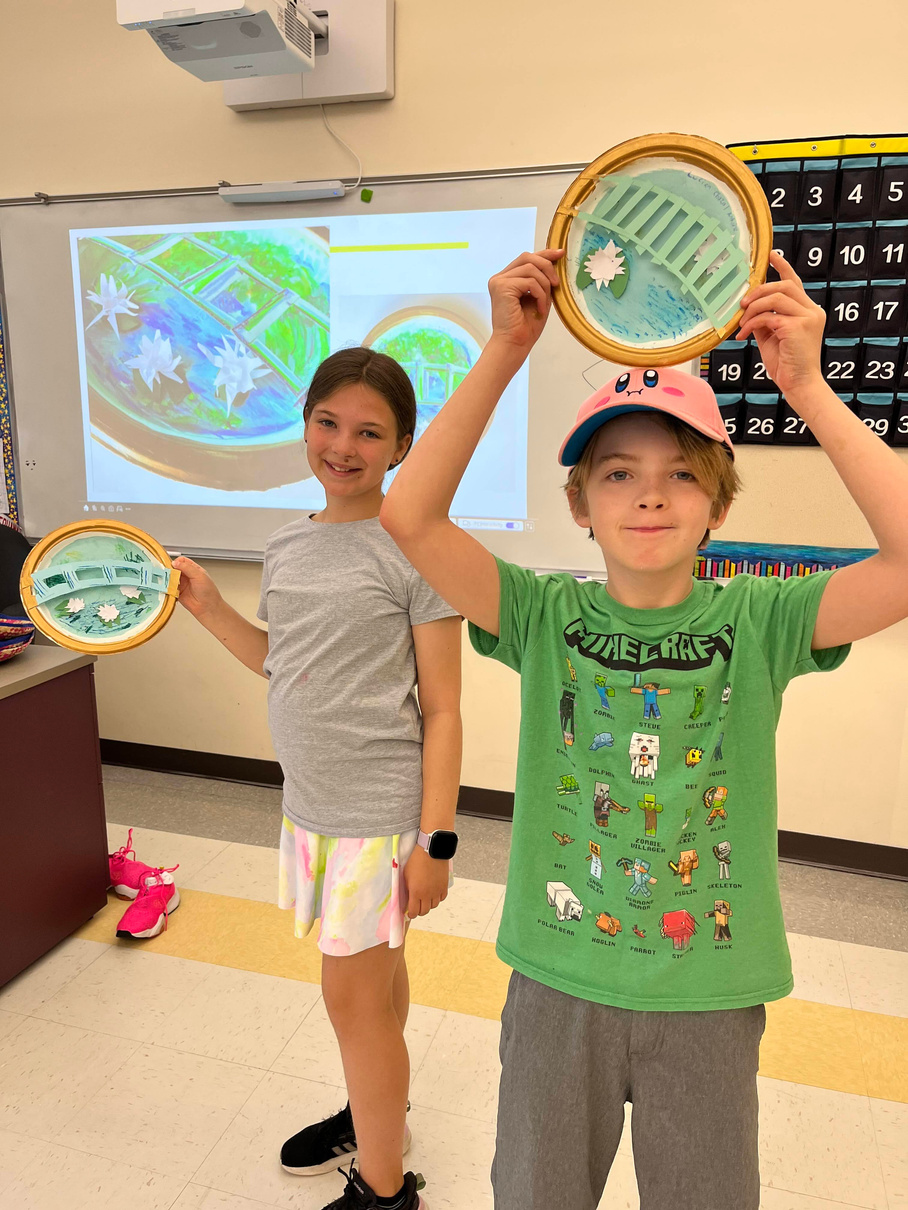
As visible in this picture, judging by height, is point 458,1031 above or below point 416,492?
below

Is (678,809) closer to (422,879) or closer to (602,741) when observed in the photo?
(602,741)

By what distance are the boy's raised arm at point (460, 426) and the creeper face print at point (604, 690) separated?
0.21 m

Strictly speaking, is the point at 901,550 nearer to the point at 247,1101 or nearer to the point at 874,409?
the point at 247,1101

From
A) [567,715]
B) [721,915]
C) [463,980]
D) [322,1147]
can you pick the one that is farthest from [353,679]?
[463,980]

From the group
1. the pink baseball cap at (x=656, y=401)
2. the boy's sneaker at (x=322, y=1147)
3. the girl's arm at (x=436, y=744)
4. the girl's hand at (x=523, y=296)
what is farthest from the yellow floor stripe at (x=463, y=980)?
the girl's hand at (x=523, y=296)

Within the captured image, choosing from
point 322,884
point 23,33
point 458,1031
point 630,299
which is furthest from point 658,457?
point 23,33

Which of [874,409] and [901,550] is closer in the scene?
[901,550]

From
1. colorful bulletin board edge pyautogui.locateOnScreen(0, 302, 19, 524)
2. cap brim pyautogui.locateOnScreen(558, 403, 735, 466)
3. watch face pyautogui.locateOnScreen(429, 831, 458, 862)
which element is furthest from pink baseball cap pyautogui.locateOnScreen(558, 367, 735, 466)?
colorful bulletin board edge pyautogui.locateOnScreen(0, 302, 19, 524)

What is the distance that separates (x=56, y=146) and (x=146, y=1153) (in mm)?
3254

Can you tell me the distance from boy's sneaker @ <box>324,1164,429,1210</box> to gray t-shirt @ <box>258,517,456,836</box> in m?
0.61

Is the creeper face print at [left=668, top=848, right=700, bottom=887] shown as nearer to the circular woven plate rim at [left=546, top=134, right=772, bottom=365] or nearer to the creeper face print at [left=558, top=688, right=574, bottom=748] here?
the creeper face print at [left=558, top=688, right=574, bottom=748]

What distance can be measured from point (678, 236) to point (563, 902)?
28.9 inches

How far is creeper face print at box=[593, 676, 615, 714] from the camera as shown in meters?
0.91

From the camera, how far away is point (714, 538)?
261cm
